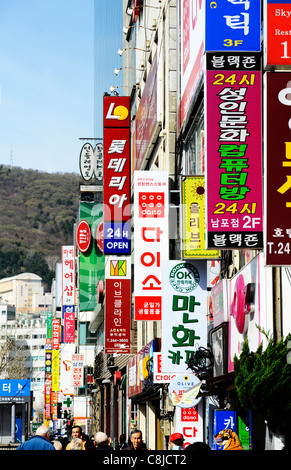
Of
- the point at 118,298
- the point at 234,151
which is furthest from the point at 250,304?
the point at 118,298

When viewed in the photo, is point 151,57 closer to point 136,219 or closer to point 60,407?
point 136,219

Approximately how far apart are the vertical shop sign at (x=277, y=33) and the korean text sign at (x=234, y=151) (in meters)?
1.21

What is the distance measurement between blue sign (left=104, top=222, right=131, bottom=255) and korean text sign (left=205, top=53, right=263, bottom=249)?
1901 centimetres

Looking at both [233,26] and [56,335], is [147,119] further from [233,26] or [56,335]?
[56,335]

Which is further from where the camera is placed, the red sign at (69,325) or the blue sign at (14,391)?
the red sign at (69,325)

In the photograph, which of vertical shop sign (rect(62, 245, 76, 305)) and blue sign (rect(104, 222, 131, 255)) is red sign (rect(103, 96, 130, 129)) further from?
vertical shop sign (rect(62, 245, 76, 305))

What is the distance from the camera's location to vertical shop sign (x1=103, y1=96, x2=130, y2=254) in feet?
110

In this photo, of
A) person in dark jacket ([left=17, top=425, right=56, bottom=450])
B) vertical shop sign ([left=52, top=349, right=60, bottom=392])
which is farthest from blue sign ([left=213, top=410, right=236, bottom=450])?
vertical shop sign ([left=52, top=349, right=60, bottom=392])

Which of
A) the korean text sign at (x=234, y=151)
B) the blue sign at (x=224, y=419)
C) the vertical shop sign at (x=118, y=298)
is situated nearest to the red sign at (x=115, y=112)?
the vertical shop sign at (x=118, y=298)

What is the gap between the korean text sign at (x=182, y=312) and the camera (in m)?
20.9

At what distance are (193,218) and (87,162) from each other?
192ft

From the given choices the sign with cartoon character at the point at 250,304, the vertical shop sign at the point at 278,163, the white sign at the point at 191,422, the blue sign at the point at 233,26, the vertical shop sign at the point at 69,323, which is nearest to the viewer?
the vertical shop sign at the point at 278,163

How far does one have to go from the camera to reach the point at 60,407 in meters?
92.0

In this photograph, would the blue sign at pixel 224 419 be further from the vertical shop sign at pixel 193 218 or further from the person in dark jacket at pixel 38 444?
the person in dark jacket at pixel 38 444
